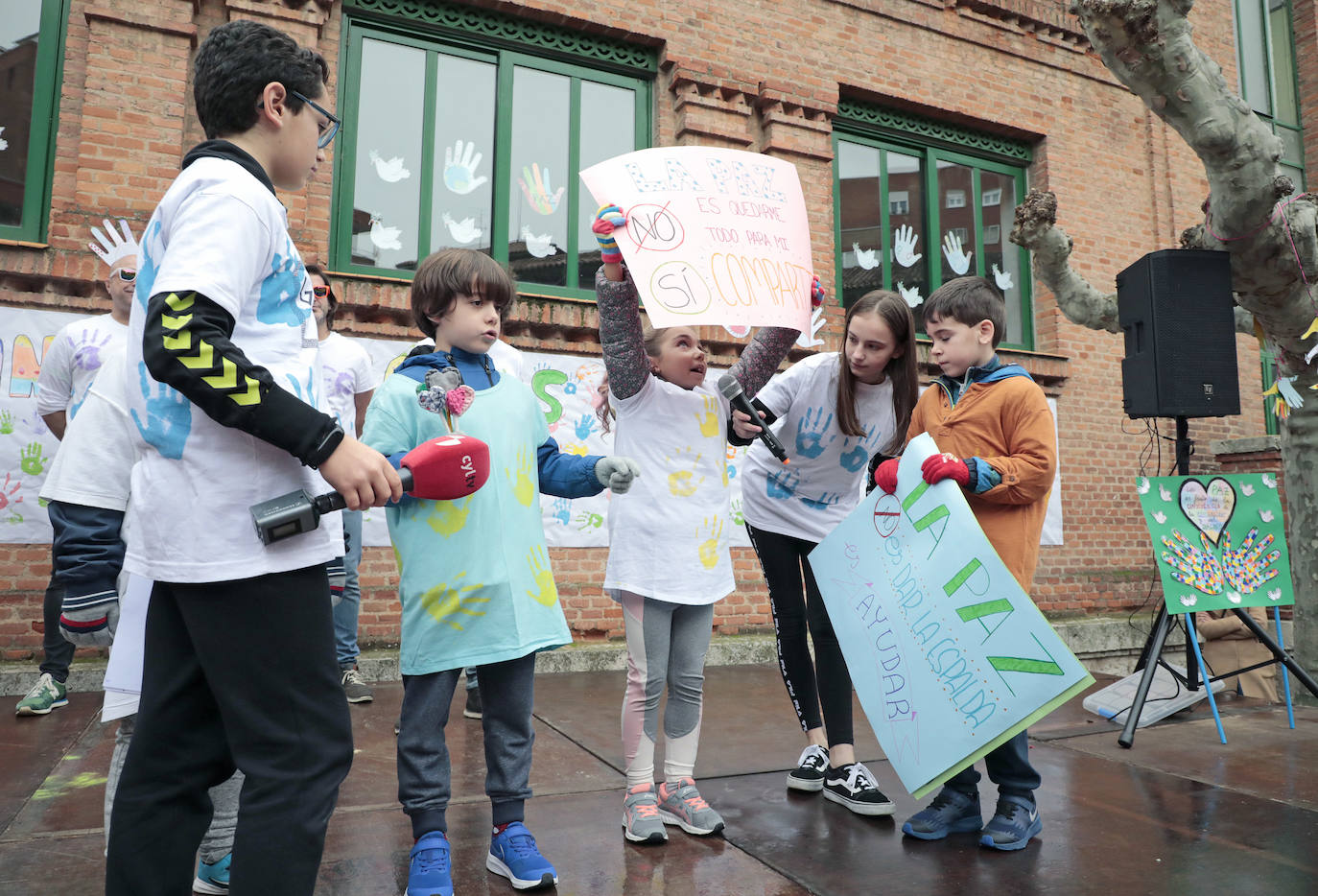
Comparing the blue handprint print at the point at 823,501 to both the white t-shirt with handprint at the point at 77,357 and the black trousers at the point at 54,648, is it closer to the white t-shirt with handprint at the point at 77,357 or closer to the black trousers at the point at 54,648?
the white t-shirt with handprint at the point at 77,357

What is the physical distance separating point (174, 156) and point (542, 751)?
420 centimetres

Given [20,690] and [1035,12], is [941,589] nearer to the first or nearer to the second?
[20,690]

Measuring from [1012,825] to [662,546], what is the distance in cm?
128

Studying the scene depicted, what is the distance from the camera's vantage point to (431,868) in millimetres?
1982

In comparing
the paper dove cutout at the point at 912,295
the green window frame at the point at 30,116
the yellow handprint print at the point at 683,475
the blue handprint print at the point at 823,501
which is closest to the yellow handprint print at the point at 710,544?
the yellow handprint print at the point at 683,475

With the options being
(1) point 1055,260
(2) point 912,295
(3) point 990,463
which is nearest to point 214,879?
(3) point 990,463

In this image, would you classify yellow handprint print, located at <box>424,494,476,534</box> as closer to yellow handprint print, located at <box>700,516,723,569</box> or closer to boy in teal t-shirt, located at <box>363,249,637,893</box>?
boy in teal t-shirt, located at <box>363,249,637,893</box>

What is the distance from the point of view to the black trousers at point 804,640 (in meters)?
2.86

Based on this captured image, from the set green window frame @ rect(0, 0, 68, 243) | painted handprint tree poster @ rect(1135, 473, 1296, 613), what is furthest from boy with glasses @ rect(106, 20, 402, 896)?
green window frame @ rect(0, 0, 68, 243)

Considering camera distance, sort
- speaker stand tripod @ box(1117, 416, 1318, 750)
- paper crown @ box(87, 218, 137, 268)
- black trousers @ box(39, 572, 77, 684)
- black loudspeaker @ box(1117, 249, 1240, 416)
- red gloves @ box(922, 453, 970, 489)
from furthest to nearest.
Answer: paper crown @ box(87, 218, 137, 268)
black loudspeaker @ box(1117, 249, 1240, 416)
black trousers @ box(39, 572, 77, 684)
speaker stand tripod @ box(1117, 416, 1318, 750)
red gloves @ box(922, 453, 970, 489)

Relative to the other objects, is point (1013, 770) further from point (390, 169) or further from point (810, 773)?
point (390, 169)

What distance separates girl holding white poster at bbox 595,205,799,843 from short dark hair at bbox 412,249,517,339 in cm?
37

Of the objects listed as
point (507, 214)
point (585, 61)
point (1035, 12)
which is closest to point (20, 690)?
point (507, 214)

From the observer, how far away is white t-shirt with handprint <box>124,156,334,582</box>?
139 centimetres
